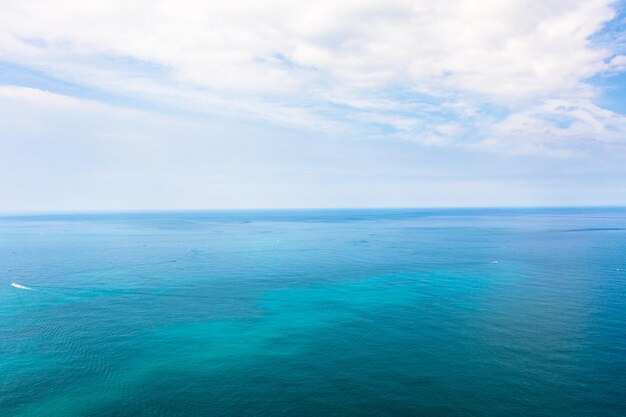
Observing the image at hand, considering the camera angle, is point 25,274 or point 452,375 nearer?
point 452,375

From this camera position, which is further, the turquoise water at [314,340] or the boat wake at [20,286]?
the boat wake at [20,286]

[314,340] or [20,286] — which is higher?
[20,286]

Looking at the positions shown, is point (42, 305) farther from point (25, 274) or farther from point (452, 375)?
point (452, 375)

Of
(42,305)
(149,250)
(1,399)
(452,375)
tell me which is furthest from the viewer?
(149,250)

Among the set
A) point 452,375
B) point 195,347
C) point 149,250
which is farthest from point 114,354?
point 149,250

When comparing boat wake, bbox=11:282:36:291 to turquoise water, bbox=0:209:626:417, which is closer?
turquoise water, bbox=0:209:626:417

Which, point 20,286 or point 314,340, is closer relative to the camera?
point 314,340

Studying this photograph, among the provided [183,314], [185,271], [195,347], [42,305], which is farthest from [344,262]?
[42,305]

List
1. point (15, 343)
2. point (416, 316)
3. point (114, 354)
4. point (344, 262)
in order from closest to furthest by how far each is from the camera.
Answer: point (114, 354) < point (15, 343) < point (416, 316) < point (344, 262)
